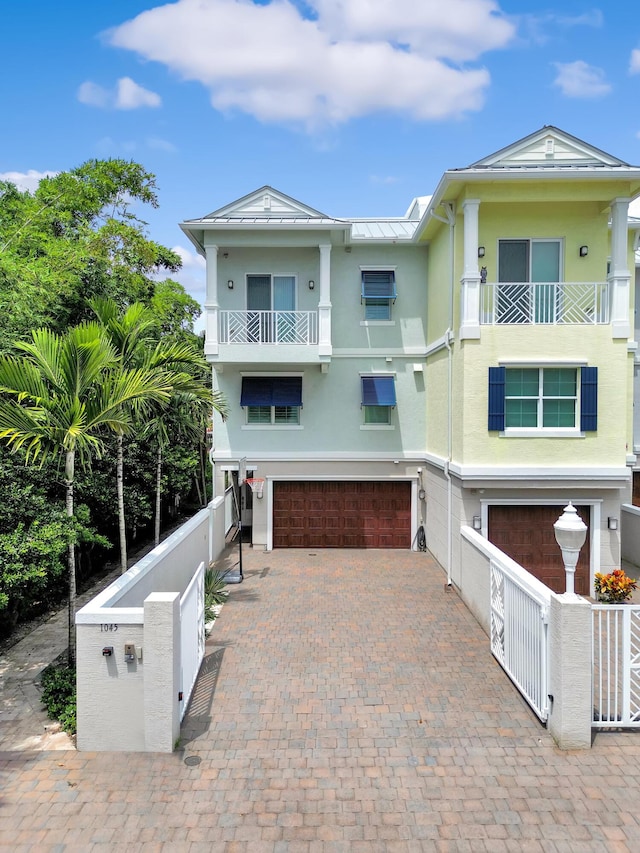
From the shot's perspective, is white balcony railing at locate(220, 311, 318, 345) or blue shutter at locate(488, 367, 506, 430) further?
white balcony railing at locate(220, 311, 318, 345)

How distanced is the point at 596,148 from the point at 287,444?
35.6 ft

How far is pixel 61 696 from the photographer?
6789 millimetres

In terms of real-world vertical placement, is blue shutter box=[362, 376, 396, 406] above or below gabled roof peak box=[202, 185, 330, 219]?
below

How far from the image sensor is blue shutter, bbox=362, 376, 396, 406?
591 inches

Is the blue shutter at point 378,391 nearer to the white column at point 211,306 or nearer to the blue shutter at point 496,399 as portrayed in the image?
the blue shutter at point 496,399

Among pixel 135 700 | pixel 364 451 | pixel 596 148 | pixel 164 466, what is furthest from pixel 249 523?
pixel 596 148

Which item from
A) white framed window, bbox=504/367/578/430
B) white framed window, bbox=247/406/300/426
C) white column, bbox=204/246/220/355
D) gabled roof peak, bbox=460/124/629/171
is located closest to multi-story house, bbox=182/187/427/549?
white framed window, bbox=247/406/300/426

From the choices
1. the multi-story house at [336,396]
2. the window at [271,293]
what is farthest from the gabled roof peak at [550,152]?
the window at [271,293]

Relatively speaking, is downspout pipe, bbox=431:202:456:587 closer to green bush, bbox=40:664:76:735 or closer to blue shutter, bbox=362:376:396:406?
blue shutter, bbox=362:376:396:406

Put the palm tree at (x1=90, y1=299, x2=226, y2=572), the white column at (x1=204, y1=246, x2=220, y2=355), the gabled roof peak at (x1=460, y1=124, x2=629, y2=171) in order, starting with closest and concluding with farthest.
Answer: the palm tree at (x1=90, y1=299, x2=226, y2=572) → the gabled roof peak at (x1=460, y1=124, x2=629, y2=171) → the white column at (x1=204, y1=246, x2=220, y2=355)

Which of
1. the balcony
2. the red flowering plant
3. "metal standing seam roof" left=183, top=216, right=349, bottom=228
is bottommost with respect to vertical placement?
the red flowering plant

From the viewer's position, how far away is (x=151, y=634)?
19.2 ft

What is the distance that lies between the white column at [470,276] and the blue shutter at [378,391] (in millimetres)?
3951

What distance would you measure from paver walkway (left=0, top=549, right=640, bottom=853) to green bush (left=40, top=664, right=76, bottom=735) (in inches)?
19.9
